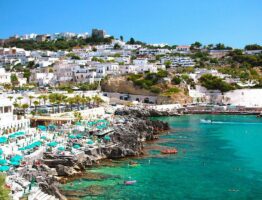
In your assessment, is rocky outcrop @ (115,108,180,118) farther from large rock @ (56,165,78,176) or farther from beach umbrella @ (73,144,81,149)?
large rock @ (56,165,78,176)

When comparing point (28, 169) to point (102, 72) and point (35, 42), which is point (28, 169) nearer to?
point (102, 72)

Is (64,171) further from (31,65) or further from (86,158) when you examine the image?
(31,65)

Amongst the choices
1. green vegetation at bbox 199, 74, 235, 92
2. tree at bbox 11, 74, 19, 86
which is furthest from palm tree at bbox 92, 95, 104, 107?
green vegetation at bbox 199, 74, 235, 92

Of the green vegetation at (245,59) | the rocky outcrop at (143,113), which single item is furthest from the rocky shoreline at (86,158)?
the green vegetation at (245,59)

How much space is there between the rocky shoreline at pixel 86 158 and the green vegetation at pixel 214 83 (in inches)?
1504

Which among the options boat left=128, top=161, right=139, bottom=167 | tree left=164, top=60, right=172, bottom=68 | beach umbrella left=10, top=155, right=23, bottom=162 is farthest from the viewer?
tree left=164, top=60, right=172, bottom=68

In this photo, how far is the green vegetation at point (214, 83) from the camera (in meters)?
81.9

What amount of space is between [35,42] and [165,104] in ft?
270

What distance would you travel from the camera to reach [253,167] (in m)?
30.1

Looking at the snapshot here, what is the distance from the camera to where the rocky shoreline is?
71.1 ft

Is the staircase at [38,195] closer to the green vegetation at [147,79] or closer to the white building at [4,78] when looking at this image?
the green vegetation at [147,79]

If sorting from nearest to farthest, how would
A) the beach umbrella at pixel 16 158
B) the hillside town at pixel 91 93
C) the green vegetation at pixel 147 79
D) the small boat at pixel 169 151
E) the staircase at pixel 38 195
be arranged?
1. the staircase at pixel 38 195
2. the beach umbrella at pixel 16 158
3. the hillside town at pixel 91 93
4. the small boat at pixel 169 151
5. the green vegetation at pixel 147 79

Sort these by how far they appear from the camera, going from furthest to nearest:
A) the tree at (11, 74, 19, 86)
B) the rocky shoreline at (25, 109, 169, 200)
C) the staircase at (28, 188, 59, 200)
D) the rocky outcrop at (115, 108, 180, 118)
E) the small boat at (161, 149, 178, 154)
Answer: the tree at (11, 74, 19, 86)
the rocky outcrop at (115, 108, 180, 118)
the small boat at (161, 149, 178, 154)
the rocky shoreline at (25, 109, 169, 200)
the staircase at (28, 188, 59, 200)

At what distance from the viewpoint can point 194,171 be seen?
93.8 feet
